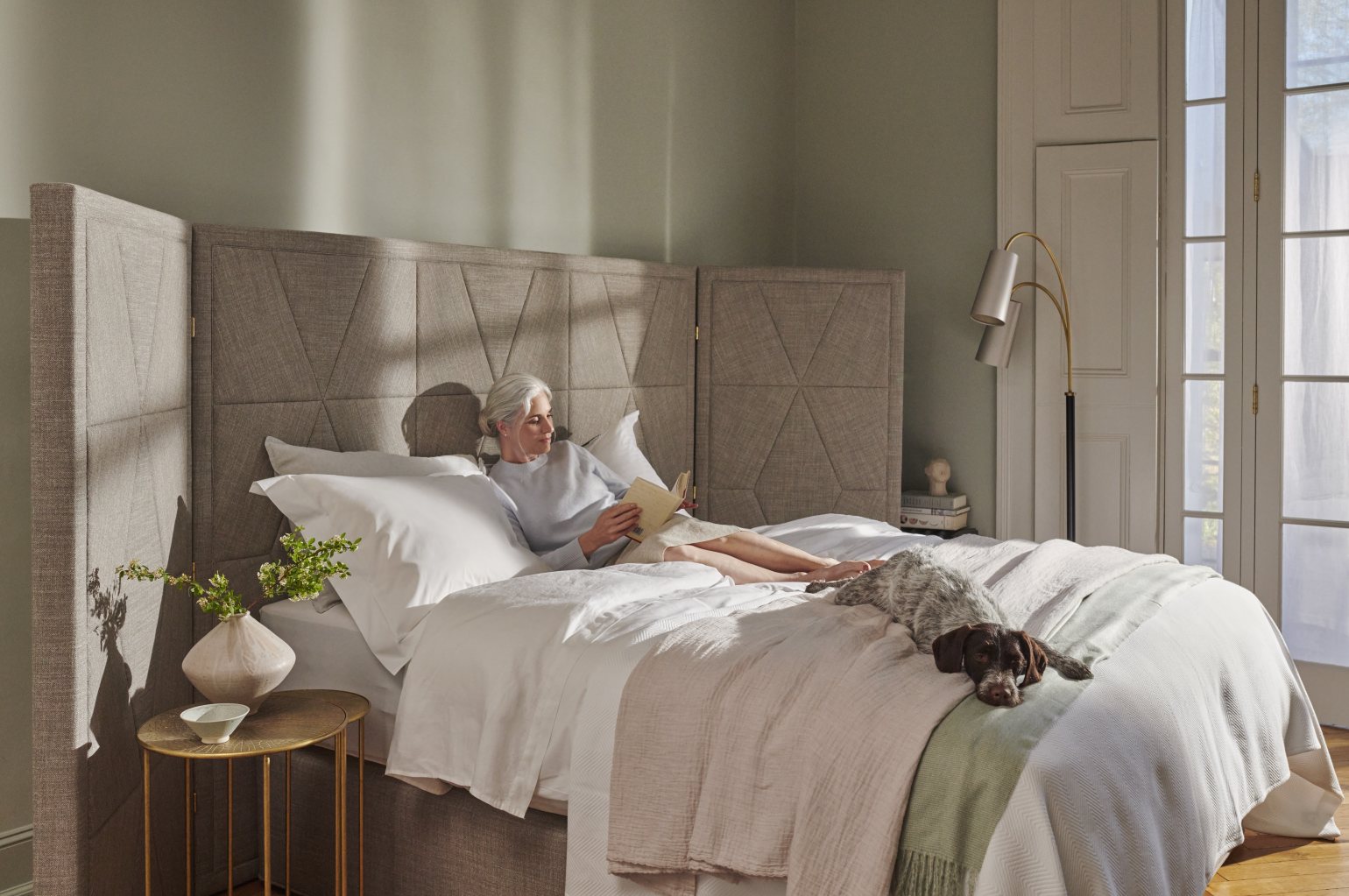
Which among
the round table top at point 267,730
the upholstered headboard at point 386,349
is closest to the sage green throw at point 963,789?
the round table top at point 267,730

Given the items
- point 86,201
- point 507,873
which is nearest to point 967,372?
point 507,873

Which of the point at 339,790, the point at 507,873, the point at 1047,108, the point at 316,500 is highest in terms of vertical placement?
the point at 1047,108

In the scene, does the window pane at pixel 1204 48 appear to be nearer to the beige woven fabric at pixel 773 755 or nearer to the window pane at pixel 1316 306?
the window pane at pixel 1316 306

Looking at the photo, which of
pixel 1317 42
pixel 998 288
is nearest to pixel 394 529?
pixel 998 288

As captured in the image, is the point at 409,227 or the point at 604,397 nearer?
the point at 409,227

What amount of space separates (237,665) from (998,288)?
312 cm

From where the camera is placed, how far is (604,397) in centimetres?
400

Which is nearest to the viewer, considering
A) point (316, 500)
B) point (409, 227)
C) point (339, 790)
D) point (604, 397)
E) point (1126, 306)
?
point (339, 790)

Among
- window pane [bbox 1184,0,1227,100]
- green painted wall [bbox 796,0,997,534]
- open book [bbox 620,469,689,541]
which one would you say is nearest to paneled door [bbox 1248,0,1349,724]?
window pane [bbox 1184,0,1227,100]

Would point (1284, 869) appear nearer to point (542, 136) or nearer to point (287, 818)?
point (287, 818)

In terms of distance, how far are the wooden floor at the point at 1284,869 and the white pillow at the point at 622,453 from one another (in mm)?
1935

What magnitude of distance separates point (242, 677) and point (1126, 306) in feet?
11.9

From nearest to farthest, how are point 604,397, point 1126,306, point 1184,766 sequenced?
1. point 1184,766
2. point 604,397
3. point 1126,306

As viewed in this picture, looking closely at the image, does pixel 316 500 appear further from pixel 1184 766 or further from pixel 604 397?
pixel 1184 766
